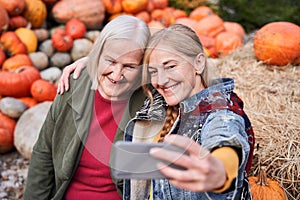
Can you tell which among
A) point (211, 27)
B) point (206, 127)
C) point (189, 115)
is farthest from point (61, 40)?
point (206, 127)

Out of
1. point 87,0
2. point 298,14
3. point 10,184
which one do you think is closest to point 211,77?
point 10,184

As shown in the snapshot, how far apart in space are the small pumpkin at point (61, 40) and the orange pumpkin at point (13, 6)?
0.45m

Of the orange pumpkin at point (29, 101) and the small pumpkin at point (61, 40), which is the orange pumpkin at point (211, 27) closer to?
the small pumpkin at point (61, 40)

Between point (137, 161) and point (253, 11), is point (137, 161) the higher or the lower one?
the higher one

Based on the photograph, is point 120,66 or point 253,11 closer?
point 120,66

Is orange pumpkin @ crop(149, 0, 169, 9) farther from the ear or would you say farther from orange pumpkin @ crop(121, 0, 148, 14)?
the ear

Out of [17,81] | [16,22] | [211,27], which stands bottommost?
[211,27]

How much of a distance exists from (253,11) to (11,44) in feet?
11.4

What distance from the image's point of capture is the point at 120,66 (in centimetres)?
168

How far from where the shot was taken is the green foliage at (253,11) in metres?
5.36

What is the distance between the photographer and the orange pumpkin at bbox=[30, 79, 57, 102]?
3657mm

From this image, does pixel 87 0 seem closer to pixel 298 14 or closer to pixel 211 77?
pixel 298 14

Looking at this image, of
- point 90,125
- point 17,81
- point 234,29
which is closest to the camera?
point 90,125

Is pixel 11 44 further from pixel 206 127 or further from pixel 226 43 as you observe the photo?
pixel 206 127
